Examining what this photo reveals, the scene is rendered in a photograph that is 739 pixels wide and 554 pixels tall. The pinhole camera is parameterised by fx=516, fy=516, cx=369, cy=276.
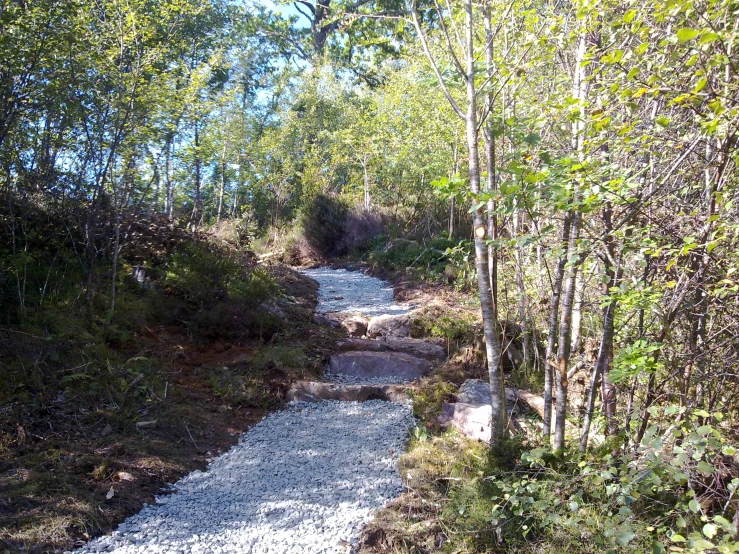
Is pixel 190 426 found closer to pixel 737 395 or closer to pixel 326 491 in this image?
pixel 326 491

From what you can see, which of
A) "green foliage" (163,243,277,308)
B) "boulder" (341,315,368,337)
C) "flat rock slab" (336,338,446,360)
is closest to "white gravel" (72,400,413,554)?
"flat rock slab" (336,338,446,360)

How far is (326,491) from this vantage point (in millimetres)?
3656

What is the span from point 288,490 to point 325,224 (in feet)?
36.1

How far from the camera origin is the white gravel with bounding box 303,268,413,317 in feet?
27.8

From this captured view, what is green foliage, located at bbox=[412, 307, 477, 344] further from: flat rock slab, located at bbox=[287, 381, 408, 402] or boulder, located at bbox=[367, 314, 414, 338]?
flat rock slab, located at bbox=[287, 381, 408, 402]

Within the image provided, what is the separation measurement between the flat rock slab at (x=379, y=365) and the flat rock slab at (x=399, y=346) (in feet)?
0.61

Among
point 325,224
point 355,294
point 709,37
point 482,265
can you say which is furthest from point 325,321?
point 325,224

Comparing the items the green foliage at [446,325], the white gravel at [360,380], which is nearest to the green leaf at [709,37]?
the white gravel at [360,380]

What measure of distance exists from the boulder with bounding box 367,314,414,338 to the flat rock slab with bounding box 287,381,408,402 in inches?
67.2

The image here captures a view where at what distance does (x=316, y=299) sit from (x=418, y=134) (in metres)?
4.85

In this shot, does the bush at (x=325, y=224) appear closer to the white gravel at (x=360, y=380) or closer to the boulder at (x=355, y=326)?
the boulder at (x=355, y=326)

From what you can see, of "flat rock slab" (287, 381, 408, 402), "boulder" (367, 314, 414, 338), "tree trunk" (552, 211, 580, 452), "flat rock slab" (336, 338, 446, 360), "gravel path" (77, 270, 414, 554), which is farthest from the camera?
"boulder" (367, 314, 414, 338)

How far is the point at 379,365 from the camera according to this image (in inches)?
244

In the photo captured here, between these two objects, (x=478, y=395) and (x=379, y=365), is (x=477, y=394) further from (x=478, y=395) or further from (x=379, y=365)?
(x=379, y=365)
